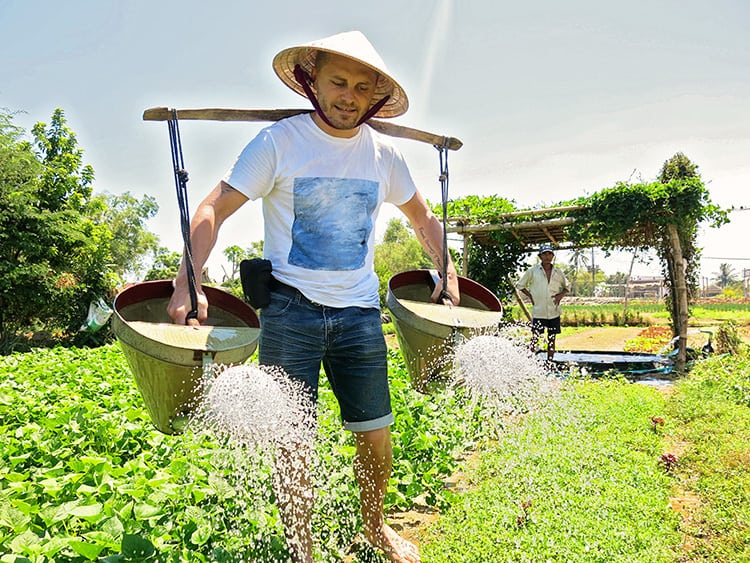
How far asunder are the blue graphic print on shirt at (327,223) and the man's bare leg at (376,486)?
23.1 inches

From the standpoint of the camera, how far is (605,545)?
7.41ft

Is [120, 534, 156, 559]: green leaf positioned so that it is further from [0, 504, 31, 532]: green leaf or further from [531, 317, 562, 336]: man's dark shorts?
[531, 317, 562, 336]: man's dark shorts

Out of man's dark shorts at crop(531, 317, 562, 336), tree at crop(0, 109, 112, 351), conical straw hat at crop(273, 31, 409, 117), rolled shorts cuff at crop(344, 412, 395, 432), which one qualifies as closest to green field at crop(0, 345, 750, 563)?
rolled shorts cuff at crop(344, 412, 395, 432)

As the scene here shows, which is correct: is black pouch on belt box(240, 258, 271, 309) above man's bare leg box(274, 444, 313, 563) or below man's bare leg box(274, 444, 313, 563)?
above

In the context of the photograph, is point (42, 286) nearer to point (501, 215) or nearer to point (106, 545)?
point (501, 215)

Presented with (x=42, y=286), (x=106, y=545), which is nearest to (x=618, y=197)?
(x=106, y=545)

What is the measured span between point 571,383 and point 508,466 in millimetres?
3029

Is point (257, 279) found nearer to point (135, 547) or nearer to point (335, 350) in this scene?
point (335, 350)

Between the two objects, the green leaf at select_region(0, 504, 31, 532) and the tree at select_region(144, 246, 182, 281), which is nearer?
the green leaf at select_region(0, 504, 31, 532)

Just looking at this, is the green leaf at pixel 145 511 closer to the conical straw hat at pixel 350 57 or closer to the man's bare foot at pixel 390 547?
the man's bare foot at pixel 390 547

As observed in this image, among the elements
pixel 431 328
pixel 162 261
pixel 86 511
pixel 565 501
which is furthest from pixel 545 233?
pixel 162 261

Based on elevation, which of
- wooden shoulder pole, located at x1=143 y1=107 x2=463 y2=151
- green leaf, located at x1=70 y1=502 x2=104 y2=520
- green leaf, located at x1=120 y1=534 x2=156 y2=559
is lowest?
green leaf, located at x1=120 y1=534 x2=156 y2=559

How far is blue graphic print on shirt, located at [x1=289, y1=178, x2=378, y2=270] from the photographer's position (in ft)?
5.90

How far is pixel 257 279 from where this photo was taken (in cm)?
178
